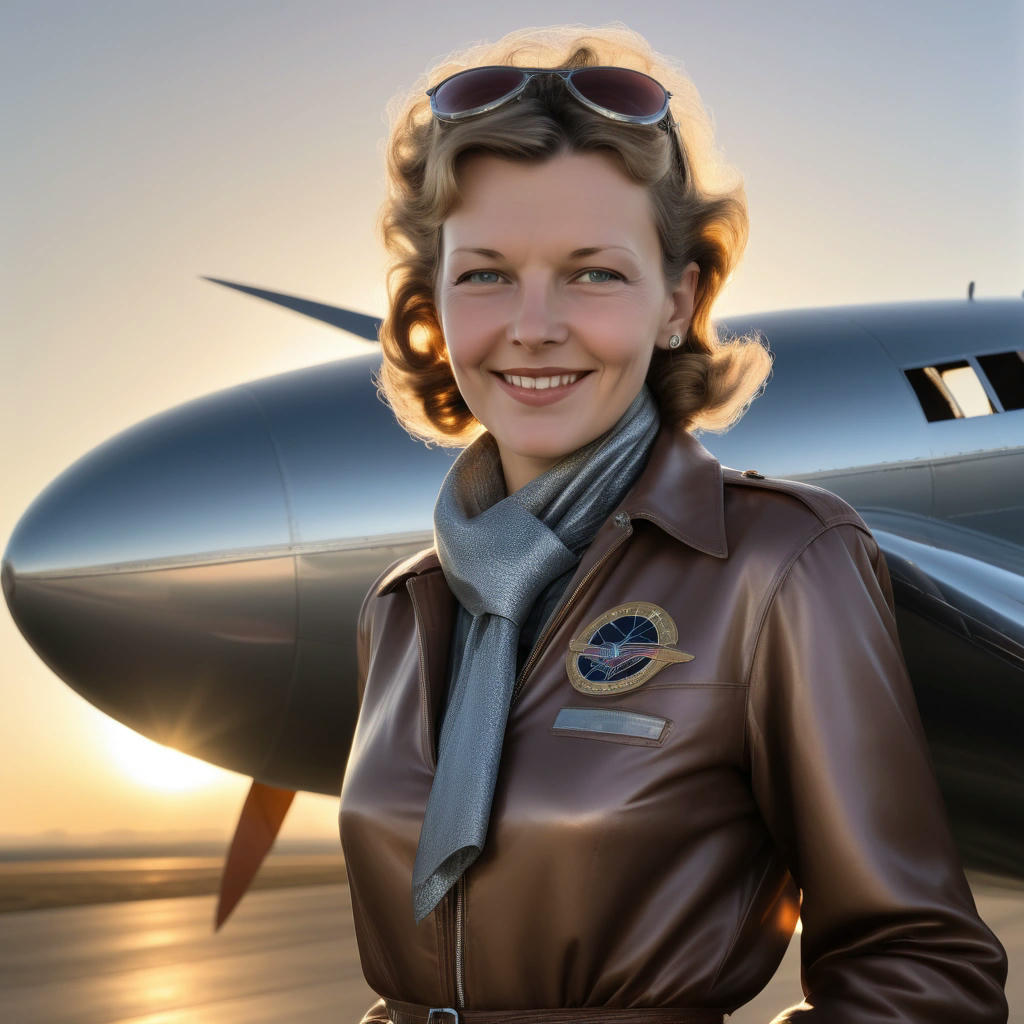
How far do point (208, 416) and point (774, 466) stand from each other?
191 cm

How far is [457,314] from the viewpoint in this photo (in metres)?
1.81

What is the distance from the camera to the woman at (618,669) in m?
1.41

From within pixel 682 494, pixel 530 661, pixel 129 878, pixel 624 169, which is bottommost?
pixel 129 878

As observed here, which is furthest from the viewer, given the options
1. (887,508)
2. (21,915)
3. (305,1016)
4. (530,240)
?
(21,915)

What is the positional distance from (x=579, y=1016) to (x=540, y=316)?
941mm

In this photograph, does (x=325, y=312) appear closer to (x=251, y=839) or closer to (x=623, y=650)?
(x=251, y=839)

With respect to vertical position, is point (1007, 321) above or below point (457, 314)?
below

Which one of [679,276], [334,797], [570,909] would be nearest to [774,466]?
[334,797]

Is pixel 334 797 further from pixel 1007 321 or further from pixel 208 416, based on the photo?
pixel 1007 321

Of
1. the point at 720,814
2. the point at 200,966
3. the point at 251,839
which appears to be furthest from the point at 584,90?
the point at 200,966

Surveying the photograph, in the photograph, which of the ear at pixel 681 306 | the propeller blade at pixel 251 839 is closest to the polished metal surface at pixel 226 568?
the propeller blade at pixel 251 839

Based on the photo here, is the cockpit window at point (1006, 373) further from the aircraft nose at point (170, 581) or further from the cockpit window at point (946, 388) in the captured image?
the aircraft nose at point (170, 581)

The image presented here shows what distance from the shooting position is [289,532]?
3.74 metres

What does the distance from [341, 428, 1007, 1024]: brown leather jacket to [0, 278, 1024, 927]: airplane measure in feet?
6.83
